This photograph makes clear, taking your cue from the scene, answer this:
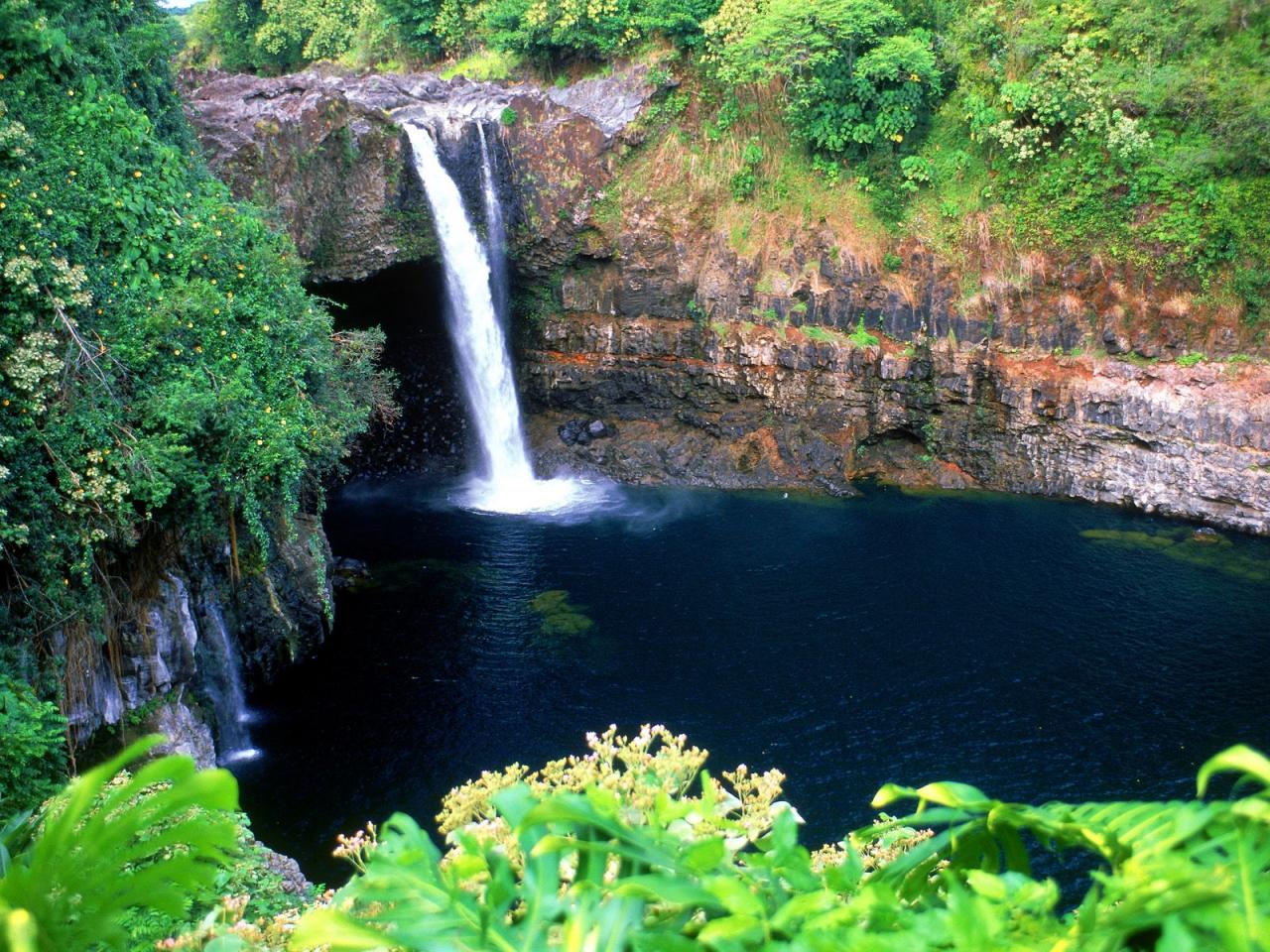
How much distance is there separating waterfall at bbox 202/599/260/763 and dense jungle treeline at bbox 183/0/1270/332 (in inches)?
723

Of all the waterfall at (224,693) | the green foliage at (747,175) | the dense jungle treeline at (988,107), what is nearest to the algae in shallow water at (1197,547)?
the dense jungle treeline at (988,107)

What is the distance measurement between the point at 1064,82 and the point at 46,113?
21685 mm

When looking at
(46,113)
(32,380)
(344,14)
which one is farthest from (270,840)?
(344,14)

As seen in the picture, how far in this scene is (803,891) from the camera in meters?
1.88

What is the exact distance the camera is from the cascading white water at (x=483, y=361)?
23.5 meters

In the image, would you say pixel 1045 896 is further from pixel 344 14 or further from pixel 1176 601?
pixel 344 14

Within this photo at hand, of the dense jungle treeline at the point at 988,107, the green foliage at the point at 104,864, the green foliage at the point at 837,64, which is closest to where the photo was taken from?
the green foliage at the point at 104,864

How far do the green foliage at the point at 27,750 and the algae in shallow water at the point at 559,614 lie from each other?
8398 millimetres

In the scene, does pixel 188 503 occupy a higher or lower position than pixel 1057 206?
lower

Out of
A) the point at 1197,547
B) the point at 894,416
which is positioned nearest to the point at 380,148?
the point at 894,416

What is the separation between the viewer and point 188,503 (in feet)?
36.6

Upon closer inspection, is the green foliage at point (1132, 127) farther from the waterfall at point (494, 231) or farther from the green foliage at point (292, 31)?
the green foliage at point (292, 31)

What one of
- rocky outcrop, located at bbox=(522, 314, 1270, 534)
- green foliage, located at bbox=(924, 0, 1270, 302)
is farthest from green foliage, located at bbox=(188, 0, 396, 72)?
green foliage, located at bbox=(924, 0, 1270, 302)

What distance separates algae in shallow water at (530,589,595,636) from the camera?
1653cm
